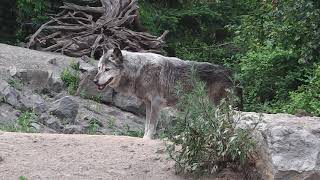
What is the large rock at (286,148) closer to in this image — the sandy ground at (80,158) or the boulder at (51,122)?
the sandy ground at (80,158)

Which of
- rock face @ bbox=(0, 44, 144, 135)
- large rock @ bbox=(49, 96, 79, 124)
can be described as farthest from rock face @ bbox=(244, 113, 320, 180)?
large rock @ bbox=(49, 96, 79, 124)

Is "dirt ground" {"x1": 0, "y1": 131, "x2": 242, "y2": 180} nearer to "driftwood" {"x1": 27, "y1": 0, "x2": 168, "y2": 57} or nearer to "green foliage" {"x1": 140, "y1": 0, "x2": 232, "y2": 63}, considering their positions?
"driftwood" {"x1": 27, "y1": 0, "x2": 168, "y2": 57}

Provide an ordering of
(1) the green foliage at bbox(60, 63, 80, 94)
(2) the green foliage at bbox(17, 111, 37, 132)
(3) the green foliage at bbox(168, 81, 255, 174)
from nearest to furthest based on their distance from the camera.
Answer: (3) the green foliage at bbox(168, 81, 255, 174)
(2) the green foliage at bbox(17, 111, 37, 132)
(1) the green foliage at bbox(60, 63, 80, 94)

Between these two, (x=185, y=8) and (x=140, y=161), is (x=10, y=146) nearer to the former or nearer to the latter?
Answer: (x=140, y=161)

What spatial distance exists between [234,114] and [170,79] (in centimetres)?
250

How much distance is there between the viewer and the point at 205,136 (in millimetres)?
6422

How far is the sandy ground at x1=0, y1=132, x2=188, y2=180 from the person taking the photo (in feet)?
21.4

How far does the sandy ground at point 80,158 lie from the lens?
6.51 metres

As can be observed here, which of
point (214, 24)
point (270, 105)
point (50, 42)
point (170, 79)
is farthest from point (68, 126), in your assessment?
point (214, 24)

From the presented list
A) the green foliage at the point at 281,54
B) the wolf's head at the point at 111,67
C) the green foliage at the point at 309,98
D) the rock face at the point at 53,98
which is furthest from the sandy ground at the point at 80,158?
the green foliage at the point at 281,54

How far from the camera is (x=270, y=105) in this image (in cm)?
1368

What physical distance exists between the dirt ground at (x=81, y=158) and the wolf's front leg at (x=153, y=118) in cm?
79

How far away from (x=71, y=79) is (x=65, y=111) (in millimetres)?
2706

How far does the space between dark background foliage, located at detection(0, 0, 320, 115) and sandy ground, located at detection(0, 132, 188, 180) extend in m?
1.74
